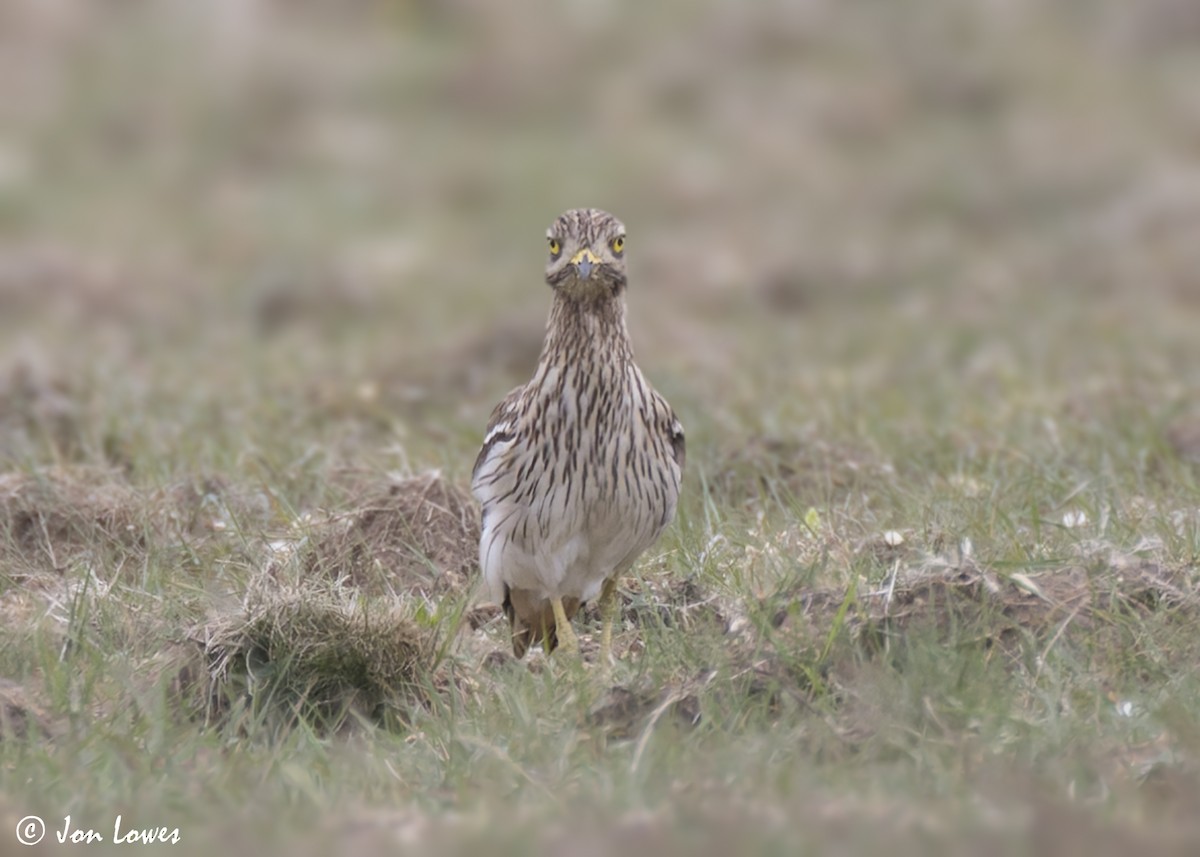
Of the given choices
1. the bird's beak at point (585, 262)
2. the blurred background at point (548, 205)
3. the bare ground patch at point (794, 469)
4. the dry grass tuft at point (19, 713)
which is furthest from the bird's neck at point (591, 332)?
the dry grass tuft at point (19, 713)

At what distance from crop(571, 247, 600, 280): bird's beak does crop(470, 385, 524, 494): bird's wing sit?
1.90 ft

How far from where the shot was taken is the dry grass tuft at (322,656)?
5.83 m

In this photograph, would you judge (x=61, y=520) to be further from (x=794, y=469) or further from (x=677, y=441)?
(x=794, y=469)

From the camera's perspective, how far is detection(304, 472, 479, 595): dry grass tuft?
6.73 meters

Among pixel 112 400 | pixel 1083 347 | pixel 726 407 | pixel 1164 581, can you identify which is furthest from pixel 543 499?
pixel 1083 347

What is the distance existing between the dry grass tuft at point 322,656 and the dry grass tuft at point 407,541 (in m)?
0.66

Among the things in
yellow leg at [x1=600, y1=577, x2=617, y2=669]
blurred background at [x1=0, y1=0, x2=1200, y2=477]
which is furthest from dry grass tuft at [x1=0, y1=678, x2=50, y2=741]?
blurred background at [x1=0, y1=0, x2=1200, y2=477]

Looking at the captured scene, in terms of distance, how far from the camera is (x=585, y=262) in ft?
19.6

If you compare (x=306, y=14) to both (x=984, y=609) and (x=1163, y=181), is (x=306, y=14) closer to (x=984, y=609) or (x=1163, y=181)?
(x=1163, y=181)

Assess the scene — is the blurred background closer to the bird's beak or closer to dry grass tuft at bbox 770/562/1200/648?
the bird's beak

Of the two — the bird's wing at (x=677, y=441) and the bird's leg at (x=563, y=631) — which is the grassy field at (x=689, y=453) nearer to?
the bird's leg at (x=563, y=631)

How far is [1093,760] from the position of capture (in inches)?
191

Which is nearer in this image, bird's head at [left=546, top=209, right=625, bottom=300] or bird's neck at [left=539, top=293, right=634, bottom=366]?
bird's head at [left=546, top=209, right=625, bottom=300]

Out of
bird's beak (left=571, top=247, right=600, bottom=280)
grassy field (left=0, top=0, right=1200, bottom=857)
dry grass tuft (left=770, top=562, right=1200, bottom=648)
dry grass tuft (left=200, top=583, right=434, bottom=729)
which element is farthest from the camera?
bird's beak (left=571, top=247, right=600, bottom=280)
